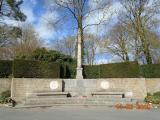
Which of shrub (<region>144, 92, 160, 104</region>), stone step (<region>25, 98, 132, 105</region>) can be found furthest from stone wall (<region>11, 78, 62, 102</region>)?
shrub (<region>144, 92, 160, 104</region>)

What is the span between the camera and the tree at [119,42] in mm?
42062

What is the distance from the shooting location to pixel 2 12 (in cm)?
3319

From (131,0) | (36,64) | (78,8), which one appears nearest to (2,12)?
(78,8)

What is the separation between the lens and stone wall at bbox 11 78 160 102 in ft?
75.9

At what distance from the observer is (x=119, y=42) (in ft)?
145

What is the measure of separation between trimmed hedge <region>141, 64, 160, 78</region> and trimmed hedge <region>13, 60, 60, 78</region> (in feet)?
22.3

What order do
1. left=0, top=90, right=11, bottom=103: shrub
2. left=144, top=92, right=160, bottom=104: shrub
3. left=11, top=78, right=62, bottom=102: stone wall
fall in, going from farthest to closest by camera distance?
left=11, top=78, right=62, bottom=102: stone wall
left=144, top=92, right=160, bottom=104: shrub
left=0, top=90, right=11, bottom=103: shrub

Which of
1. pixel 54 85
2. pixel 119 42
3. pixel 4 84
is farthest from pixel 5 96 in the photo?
pixel 119 42

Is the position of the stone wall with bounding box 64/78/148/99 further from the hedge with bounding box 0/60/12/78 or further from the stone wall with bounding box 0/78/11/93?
Result: the hedge with bounding box 0/60/12/78

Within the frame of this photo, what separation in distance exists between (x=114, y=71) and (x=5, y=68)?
8.30 m

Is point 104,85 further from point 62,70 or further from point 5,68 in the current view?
point 5,68

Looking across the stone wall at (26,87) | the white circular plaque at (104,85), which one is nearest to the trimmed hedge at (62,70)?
the stone wall at (26,87)

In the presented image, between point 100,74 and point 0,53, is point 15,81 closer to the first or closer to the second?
point 100,74

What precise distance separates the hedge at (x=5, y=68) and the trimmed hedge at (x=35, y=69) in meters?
1.58
